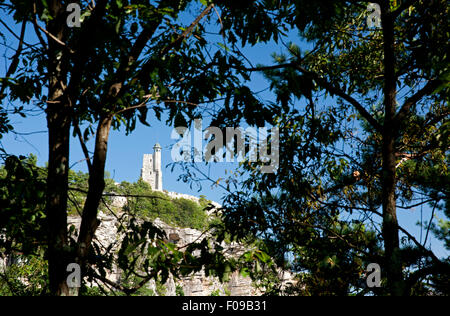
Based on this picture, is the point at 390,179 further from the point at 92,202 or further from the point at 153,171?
the point at 153,171

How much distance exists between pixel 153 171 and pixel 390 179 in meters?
80.6

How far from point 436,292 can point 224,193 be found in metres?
2.90

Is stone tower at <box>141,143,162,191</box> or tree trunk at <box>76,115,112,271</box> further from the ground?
stone tower at <box>141,143,162,191</box>

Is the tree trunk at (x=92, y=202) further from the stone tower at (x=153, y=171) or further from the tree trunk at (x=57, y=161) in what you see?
the stone tower at (x=153, y=171)

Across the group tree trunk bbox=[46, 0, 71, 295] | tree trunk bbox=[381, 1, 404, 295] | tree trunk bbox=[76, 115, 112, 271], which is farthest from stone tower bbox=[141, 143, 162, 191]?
tree trunk bbox=[381, 1, 404, 295]

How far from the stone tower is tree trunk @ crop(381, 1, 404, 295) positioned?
257ft

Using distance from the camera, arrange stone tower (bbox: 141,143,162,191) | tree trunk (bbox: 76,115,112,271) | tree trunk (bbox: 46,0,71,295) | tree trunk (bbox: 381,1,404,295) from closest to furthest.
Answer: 1. tree trunk (bbox: 381,1,404,295)
2. tree trunk (bbox: 46,0,71,295)
3. tree trunk (bbox: 76,115,112,271)
4. stone tower (bbox: 141,143,162,191)

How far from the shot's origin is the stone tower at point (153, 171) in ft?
267

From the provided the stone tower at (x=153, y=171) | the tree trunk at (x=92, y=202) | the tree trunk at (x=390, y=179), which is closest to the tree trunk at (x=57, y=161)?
the tree trunk at (x=92, y=202)

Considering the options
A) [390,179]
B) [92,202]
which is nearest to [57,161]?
[92,202]

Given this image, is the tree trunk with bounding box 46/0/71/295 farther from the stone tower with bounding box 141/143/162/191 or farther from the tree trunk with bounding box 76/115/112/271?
the stone tower with bounding box 141/143/162/191

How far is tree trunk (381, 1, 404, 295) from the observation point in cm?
302
